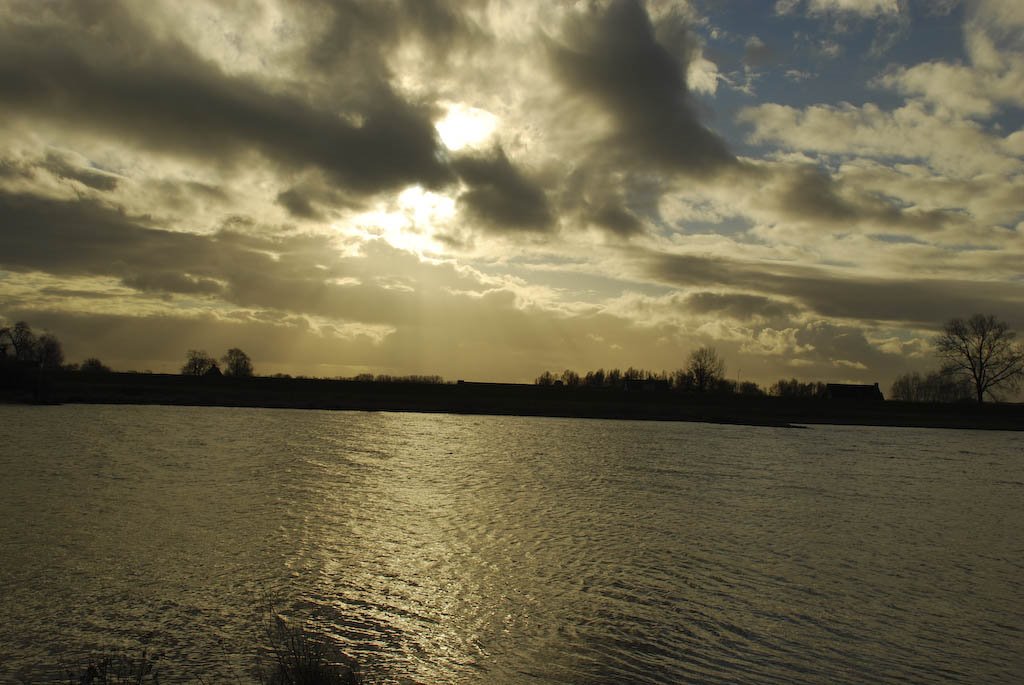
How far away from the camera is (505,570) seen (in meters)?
20.5

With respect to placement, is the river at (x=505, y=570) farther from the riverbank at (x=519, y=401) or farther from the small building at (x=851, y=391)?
the small building at (x=851, y=391)

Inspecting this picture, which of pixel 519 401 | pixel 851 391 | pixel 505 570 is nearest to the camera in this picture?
pixel 505 570

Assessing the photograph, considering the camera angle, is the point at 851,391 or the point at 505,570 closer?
the point at 505,570

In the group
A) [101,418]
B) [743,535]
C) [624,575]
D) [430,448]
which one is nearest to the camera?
[624,575]

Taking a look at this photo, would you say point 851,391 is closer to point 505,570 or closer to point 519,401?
point 519,401

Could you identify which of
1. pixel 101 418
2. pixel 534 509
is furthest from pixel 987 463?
pixel 101 418

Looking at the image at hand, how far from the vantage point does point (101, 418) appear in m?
74.9

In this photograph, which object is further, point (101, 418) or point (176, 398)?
point (176, 398)

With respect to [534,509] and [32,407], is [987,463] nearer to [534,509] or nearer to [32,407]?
[534,509]

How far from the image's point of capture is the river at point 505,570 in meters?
13.9

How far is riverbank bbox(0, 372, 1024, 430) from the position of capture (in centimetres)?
11900

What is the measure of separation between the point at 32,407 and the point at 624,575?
9340cm

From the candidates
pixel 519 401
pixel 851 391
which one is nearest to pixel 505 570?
pixel 519 401

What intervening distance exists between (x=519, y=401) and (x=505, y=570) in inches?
4604
